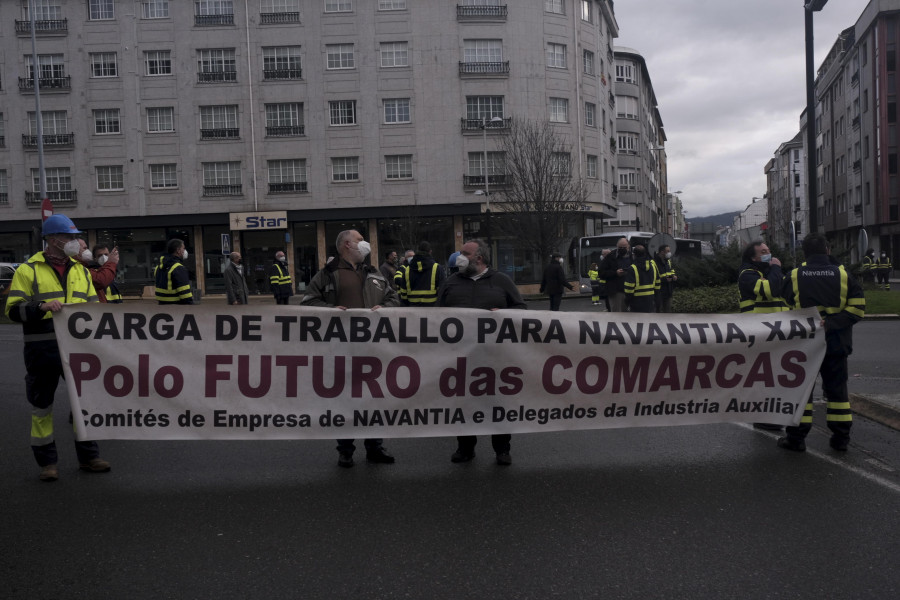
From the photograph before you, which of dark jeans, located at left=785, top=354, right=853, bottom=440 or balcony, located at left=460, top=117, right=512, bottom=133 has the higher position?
balcony, located at left=460, top=117, right=512, bottom=133

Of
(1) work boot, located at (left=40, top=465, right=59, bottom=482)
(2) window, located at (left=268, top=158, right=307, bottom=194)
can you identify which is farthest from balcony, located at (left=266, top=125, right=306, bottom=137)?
(1) work boot, located at (left=40, top=465, right=59, bottom=482)

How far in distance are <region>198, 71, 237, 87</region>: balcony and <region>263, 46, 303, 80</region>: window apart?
169cm

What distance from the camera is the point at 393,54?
144ft

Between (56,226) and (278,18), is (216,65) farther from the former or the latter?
(56,226)

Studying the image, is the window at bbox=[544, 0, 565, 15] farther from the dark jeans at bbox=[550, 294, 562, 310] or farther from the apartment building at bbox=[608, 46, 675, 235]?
the dark jeans at bbox=[550, 294, 562, 310]

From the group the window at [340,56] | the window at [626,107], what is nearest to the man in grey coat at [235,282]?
the window at [340,56]

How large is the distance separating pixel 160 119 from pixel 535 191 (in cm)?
1994

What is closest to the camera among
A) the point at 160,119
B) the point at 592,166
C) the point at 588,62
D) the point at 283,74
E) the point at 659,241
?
the point at 659,241

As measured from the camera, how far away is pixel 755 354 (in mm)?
6988

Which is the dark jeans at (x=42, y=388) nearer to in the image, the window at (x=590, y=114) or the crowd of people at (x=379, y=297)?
the crowd of people at (x=379, y=297)

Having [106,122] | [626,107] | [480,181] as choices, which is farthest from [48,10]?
[626,107]

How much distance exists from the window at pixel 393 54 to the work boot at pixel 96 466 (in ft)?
129

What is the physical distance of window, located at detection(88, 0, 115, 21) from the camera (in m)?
43.6

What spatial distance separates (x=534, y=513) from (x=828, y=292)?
3428mm
